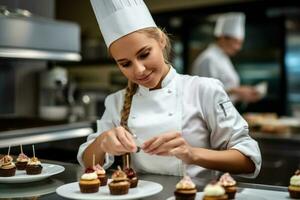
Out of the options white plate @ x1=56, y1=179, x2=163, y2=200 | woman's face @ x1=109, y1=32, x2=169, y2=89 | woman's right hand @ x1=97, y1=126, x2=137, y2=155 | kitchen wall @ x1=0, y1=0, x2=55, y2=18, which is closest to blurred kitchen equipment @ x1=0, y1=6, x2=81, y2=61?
kitchen wall @ x1=0, y1=0, x2=55, y2=18

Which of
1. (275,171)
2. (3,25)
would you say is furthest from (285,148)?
(3,25)

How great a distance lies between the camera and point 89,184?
3.71ft

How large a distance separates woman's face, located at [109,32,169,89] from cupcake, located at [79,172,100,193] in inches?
14.8

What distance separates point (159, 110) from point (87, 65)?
4741 millimetres

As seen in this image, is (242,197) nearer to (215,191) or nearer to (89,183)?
(215,191)

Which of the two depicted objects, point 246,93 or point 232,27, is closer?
point 246,93

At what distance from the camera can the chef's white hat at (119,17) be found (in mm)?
1420

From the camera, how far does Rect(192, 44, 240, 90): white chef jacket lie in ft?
12.5

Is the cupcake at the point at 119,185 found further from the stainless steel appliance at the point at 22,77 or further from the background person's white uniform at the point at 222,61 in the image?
the background person's white uniform at the point at 222,61

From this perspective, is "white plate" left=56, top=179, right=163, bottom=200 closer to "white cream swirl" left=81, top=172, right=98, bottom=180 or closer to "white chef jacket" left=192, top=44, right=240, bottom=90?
"white cream swirl" left=81, top=172, right=98, bottom=180

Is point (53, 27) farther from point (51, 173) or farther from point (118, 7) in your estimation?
point (51, 173)

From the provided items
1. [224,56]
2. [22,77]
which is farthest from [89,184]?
[224,56]

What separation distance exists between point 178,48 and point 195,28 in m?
0.31

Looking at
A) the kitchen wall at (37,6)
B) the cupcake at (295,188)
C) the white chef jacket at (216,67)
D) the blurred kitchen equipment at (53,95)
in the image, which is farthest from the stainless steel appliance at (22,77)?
the cupcake at (295,188)
